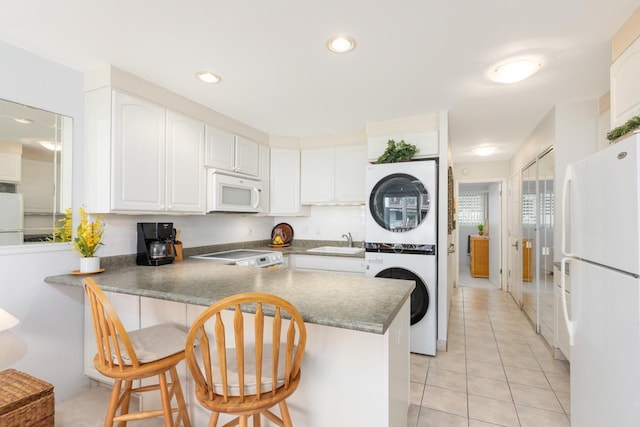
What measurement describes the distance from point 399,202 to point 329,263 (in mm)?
1000

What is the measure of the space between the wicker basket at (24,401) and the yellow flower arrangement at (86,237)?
0.75 metres

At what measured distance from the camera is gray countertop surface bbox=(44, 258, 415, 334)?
4.08 ft

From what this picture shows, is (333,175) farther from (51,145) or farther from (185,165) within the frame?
(51,145)

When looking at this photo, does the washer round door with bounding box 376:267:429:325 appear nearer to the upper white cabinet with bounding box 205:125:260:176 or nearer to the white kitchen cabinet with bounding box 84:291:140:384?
the upper white cabinet with bounding box 205:125:260:176

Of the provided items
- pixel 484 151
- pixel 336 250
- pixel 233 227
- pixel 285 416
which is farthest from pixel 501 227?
pixel 285 416

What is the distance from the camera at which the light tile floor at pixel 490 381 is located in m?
2.04

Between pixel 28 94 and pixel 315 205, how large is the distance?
2875 millimetres

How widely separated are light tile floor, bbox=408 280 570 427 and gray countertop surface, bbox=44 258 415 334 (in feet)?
3.40

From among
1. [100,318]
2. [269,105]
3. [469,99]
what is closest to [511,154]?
[469,99]

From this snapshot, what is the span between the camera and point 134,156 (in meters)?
2.23

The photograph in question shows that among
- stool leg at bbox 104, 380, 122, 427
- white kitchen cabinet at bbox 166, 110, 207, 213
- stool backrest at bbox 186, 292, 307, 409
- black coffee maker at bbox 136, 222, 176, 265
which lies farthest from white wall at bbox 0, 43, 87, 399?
stool backrest at bbox 186, 292, 307, 409

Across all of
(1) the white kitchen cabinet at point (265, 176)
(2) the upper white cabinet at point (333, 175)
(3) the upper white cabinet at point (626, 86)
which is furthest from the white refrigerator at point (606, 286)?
(1) the white kitchen cabinet at point (265, 176)

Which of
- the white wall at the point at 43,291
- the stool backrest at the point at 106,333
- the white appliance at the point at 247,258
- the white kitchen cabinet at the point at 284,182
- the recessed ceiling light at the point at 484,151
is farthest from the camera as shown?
the recessed ceiling light at the point at 484,151

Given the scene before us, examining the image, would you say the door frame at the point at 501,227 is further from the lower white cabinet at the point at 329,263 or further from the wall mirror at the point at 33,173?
the wall mirror at the point at 33,173
